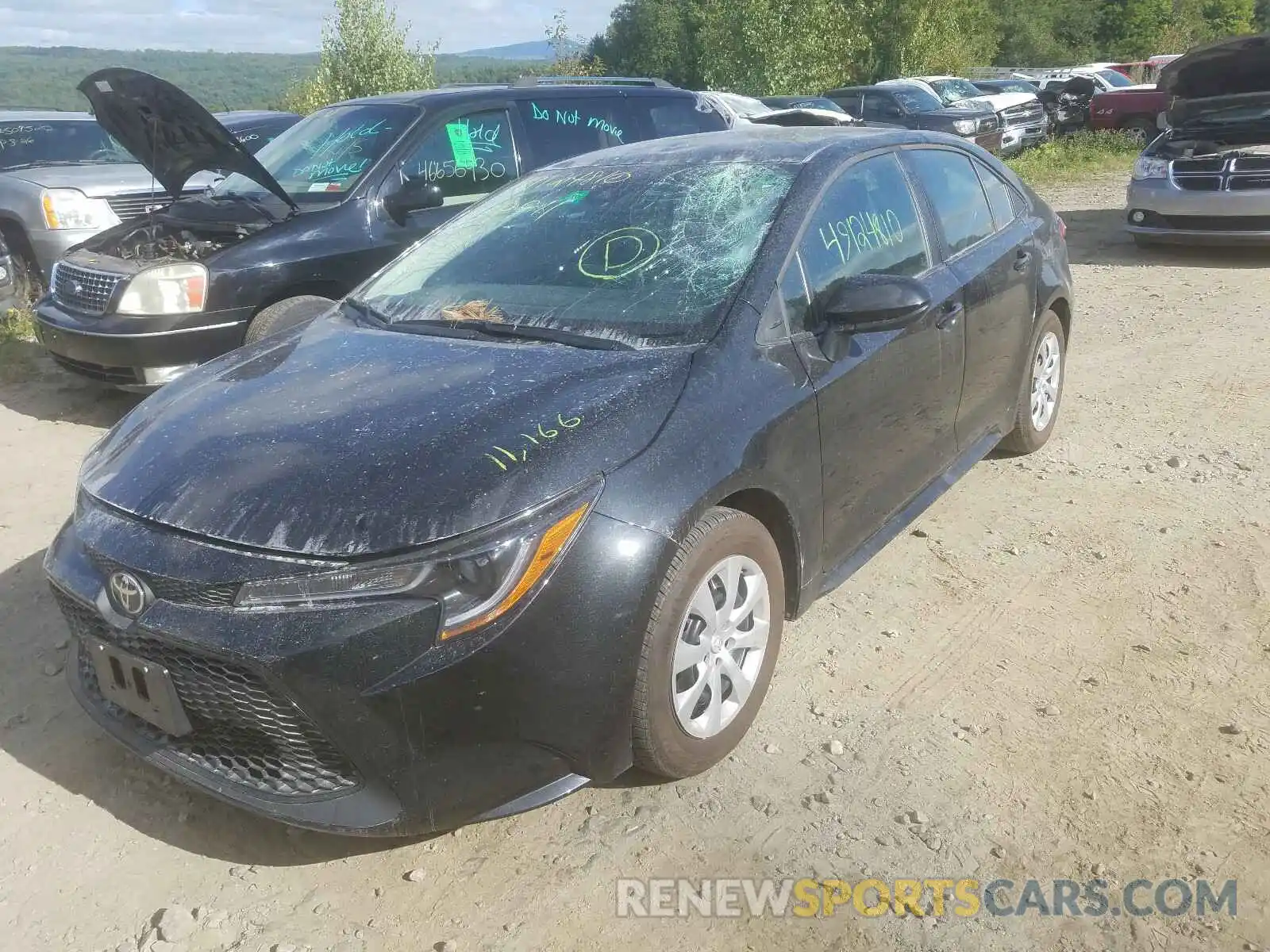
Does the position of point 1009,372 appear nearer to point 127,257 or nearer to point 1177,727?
point 1177,727

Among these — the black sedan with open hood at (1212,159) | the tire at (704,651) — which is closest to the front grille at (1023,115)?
the black sedan with open hood at (1212,159)

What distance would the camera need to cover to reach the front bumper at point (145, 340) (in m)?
5.45

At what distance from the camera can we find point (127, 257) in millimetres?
5766

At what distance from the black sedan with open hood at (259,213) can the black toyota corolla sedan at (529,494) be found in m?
2.10

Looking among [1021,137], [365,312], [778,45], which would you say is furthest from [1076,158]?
[365,312]

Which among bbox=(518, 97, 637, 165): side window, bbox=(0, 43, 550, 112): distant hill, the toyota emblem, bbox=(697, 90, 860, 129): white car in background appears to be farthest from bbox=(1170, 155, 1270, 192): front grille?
bbox=(0, 43, 550, 112): distant hill

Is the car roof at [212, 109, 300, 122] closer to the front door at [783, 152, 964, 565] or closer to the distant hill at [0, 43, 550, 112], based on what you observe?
the front door at [783, 152, 964, 565]

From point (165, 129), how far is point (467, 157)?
1639 millimetres

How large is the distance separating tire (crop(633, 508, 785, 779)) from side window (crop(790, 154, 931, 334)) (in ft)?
2.42

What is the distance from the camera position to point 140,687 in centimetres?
249

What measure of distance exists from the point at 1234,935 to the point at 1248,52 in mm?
9419

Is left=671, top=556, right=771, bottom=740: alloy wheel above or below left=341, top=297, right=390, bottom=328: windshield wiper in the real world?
below

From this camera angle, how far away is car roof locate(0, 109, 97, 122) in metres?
9.35

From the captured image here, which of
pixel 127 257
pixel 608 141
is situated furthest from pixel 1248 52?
pixel 127 257
